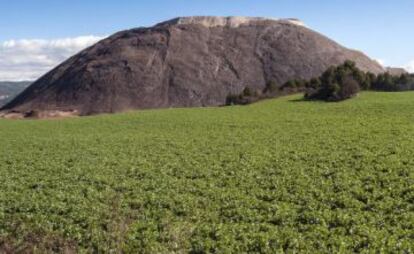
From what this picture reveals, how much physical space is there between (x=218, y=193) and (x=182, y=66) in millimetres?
111384

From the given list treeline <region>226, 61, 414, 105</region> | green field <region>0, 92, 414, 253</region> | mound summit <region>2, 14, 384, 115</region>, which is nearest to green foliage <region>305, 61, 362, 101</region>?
treeline <region>226, 61, 414, 105</region>

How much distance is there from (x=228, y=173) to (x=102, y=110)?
91756mm

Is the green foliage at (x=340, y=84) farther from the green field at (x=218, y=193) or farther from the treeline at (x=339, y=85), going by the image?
the green field at (x=218, y=193)

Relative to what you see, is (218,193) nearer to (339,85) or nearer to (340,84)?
(339,85)

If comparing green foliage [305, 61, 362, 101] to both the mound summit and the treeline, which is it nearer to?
the treeline

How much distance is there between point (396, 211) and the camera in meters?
16.3

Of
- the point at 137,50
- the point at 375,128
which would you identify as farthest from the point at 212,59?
the point at 375,128

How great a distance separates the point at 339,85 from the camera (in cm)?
6512

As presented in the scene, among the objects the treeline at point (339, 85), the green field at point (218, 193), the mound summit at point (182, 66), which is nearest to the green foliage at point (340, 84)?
the treeline at point (339, 85)

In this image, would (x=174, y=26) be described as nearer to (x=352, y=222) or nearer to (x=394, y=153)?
(x=394, y=153)

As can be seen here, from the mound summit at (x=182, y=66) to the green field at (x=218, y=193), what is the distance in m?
80.4

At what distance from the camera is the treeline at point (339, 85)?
64.1 metres

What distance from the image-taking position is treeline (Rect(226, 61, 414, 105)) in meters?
64.1

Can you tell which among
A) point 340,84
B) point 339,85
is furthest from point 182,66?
point 339,85
